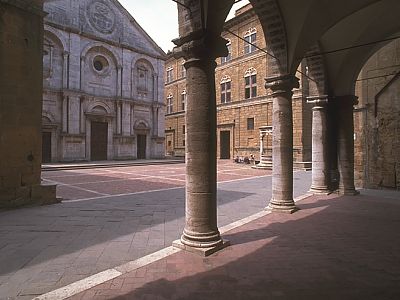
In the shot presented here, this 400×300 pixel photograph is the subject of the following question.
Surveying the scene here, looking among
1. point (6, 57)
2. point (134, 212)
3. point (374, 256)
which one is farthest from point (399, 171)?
point (6, 57)

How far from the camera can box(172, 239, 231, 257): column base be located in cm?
408

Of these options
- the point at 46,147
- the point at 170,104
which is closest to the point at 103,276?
the point at 46,147

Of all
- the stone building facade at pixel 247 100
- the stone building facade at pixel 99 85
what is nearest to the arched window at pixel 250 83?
the stone building facade at pixel 247 100

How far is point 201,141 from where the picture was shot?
13.9 ft

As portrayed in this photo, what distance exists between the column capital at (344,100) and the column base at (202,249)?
7.31 metres

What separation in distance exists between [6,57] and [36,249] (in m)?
5.31

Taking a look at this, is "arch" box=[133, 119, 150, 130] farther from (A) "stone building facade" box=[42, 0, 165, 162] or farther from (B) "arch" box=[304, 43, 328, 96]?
(B) "arch" box=[304, 43, 328, 96]

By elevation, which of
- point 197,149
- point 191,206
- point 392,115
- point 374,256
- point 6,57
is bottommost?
point 374,256

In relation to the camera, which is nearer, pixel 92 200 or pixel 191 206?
pixel 191 206

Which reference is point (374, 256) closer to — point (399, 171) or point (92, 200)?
point (92, 200)

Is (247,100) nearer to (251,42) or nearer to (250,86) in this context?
(250,86)

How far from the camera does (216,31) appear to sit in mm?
4363

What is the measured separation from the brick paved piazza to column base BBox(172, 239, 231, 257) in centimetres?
32

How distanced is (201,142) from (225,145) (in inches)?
1050
